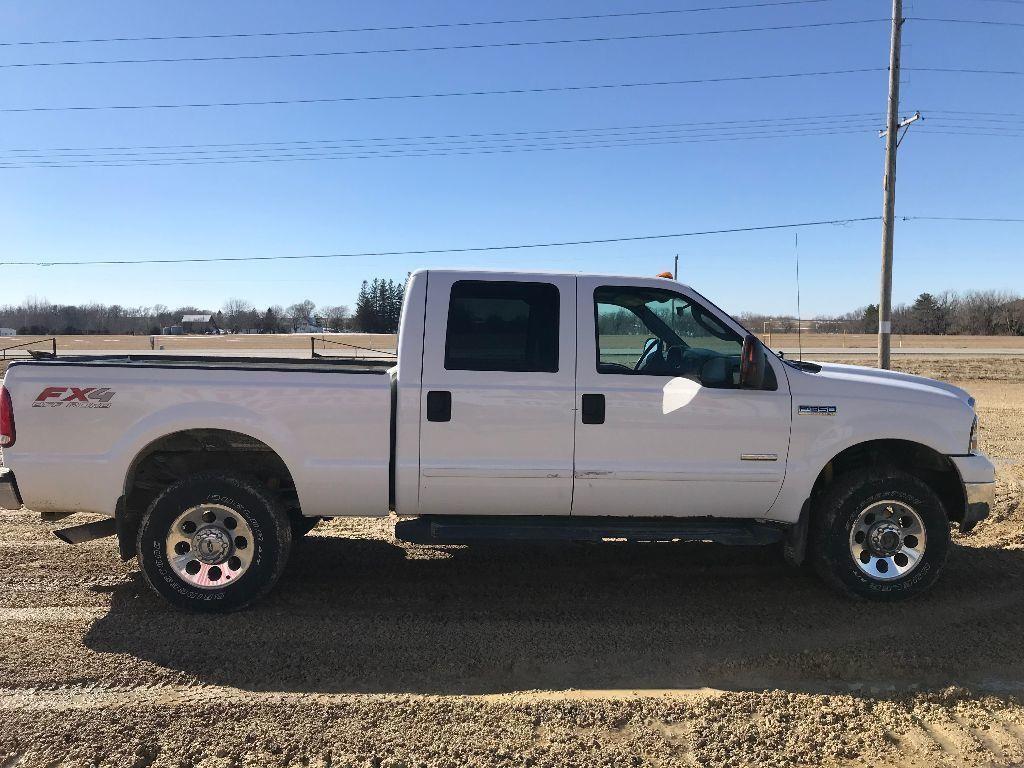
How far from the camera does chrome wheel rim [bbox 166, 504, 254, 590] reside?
14.1ft

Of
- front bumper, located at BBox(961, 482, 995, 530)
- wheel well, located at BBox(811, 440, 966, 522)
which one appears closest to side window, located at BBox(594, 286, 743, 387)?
wheel well, located at BBox(811, 440, 966, 522)

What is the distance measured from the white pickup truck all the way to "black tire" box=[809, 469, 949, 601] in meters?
0.01

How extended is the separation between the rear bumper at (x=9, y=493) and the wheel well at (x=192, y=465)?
0.59m

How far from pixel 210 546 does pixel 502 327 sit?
2.20 metres

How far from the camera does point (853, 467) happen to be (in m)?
4.87

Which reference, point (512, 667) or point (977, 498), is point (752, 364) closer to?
point (977, 498)

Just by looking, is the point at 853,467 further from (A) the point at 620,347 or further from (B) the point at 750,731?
(B) the point at 750,731

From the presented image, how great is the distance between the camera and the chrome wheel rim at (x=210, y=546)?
14.1 feet

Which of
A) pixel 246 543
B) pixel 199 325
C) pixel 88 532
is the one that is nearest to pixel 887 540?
pixel 246 543

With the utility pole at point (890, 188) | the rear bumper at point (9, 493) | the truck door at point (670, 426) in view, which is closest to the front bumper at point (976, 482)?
the truck door at point (670, 426)

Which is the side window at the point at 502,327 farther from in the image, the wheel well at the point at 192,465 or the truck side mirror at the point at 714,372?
the wheel well at the point at 192,465

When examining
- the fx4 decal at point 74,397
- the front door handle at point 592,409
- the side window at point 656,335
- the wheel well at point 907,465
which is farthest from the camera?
the wheel well at point 907,465

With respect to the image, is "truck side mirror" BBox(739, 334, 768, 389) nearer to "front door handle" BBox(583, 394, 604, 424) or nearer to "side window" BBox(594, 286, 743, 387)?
"side window" BBox(594, 286, 743, 387)

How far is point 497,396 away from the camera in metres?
4.31
